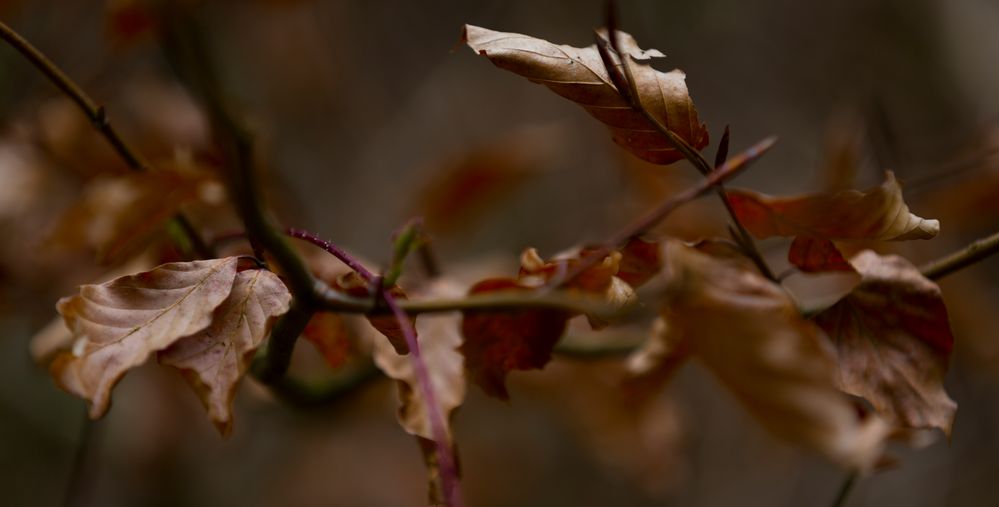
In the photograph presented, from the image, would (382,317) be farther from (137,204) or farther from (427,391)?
(137,204)

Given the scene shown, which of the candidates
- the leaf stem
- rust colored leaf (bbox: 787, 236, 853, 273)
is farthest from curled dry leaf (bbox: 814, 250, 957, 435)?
the leaf stem

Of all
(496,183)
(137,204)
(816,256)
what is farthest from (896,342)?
(496,183)

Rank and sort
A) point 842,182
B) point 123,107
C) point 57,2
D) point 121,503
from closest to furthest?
point 842,182 < point 123,107 < point 57,2 < point 121,503

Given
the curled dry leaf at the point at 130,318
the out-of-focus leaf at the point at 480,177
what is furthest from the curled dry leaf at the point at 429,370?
the out-of-focus leaf at the point at 480,177

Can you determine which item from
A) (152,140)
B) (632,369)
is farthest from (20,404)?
(632,369)

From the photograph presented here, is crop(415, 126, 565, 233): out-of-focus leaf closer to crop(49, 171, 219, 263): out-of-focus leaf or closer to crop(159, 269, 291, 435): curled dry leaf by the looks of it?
crop(49, 171, 219, 263): out-of-focus leaf

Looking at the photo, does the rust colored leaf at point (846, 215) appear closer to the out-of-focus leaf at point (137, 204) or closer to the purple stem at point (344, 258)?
the purple stem at point (344, 258)

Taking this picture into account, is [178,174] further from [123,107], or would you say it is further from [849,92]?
[849,92]
